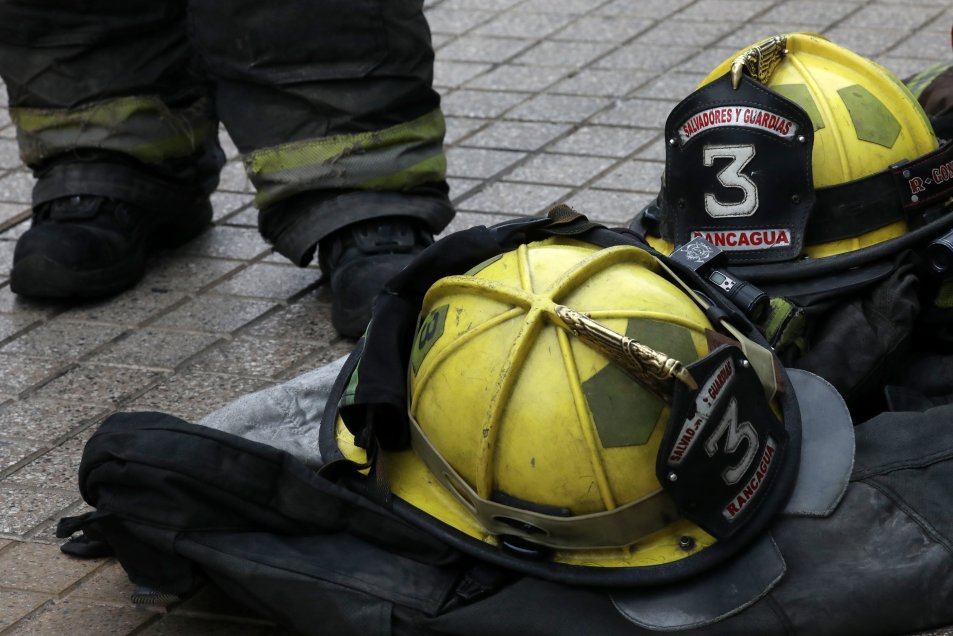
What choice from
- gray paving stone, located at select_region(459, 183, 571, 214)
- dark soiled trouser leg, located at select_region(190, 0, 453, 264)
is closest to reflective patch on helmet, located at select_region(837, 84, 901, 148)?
dark soiled trouser leg, located at select_region(190, 0, 453, 264)

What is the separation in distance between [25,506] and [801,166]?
5.99ft

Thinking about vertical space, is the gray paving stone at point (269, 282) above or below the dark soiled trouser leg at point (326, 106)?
below

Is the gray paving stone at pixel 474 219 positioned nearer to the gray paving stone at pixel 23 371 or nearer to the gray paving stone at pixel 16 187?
the gray paving stone at pixel 23 371

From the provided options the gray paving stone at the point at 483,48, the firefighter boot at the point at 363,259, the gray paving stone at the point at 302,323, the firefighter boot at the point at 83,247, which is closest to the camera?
the firefighter boot at the point at 363,259

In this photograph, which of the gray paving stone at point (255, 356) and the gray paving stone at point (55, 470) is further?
the gray paving stone at point (255, 356)

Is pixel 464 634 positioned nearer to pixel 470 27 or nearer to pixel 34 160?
A: pixel 34 160

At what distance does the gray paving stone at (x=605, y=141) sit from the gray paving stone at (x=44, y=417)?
79.5 inches

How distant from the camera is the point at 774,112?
302cm

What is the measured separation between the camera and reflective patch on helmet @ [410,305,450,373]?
2619 millimetres

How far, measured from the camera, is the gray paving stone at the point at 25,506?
2971mm

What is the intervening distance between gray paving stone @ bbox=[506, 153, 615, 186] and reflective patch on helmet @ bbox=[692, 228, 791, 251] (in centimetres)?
144

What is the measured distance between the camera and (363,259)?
378 cm

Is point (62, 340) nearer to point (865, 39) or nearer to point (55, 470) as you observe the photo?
point (55, 470)

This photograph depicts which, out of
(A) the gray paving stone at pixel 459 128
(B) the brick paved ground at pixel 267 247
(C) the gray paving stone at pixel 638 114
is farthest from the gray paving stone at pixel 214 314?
(C) the gray paving stone at pixel 638 114
